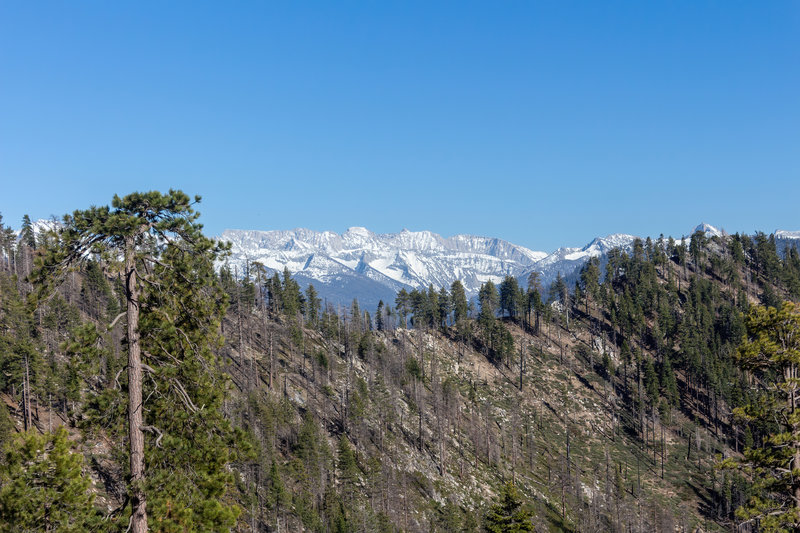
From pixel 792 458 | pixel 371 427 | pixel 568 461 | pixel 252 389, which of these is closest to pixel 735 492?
pixel 568 461

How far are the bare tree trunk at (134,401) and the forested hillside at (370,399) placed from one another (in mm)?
50

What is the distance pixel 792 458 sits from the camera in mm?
17234

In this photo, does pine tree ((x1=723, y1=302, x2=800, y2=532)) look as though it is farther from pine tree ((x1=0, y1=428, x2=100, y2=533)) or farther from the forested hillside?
pine tree ((x1=0, y1=428, x2=100, y2=533))

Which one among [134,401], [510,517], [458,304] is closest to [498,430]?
[458,304]

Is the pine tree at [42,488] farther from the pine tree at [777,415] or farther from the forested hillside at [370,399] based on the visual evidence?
the pine tree at [777,415]

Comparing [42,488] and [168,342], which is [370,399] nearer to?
[42,488]

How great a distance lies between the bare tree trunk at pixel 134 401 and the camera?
13156 millimetres

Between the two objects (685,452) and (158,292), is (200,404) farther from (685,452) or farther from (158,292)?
(685,452)

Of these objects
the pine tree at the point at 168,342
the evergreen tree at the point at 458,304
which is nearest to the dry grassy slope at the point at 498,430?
the evergreen tree at the point at 458,304

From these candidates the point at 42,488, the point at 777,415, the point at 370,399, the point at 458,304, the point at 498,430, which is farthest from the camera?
the point at 458,304

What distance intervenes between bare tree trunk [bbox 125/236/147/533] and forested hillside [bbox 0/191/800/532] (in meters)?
0.05

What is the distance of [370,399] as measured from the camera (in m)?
111

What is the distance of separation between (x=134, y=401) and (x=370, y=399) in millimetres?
99988

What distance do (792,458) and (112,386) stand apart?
20.3 m
